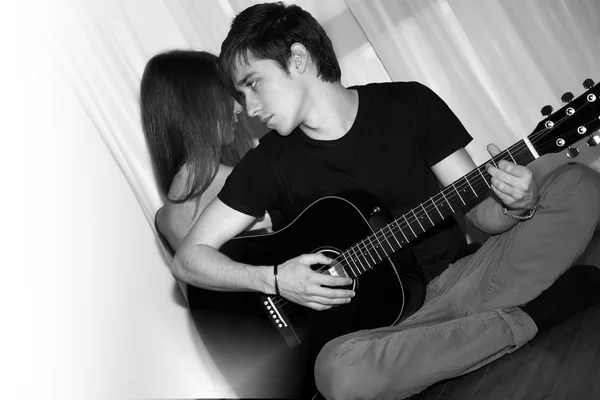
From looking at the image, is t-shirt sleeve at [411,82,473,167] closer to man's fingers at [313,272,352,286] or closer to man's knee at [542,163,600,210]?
man's knee at [542,163,600,210]

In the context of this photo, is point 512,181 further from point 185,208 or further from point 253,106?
point 185,208

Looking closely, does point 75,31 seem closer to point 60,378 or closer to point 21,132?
point 21,132

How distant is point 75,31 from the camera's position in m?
2.55

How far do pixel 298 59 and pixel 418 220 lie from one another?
23.4 inches

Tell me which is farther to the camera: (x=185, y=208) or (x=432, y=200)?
(x=185, y=208)

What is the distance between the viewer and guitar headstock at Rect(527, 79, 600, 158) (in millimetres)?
1407

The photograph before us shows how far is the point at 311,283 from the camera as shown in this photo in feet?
5.33

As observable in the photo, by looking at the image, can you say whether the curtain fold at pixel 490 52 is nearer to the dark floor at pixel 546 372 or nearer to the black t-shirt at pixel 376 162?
the black t-shirt at pixel 376 162

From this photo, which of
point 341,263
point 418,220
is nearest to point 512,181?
point 418,220

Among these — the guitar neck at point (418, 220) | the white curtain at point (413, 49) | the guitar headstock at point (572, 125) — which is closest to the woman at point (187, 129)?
the white curtain at point (413, 49)

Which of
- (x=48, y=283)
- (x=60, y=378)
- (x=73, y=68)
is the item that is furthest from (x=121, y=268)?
(x=73, y=68)

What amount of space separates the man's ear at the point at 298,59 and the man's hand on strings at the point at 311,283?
558 mm

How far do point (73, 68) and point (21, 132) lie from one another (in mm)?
352

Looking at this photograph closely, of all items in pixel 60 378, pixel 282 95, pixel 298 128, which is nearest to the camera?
pixel 282 95
